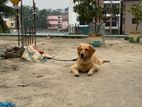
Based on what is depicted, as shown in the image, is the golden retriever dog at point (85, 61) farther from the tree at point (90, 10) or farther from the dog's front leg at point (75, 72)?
the tree at point (90, 10)

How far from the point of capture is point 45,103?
5.46m

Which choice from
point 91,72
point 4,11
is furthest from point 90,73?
point 4,11

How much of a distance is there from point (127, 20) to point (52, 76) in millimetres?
33889

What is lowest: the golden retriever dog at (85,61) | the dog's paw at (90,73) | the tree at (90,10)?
A: the dog's paw at (90,73)

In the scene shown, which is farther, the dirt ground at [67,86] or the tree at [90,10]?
the tree at [90,10]

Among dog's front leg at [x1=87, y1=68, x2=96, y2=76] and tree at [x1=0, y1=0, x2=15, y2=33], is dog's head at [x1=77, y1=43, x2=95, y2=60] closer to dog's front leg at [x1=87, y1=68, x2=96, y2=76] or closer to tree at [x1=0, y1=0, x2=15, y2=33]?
dog's front leg at [x1=87, y1=68, x2=96, y2=76]

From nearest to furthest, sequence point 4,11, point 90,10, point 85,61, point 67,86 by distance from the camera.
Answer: point 67,86, point 85,61, point 90,10, point 4,11

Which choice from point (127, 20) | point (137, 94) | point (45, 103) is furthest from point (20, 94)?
point (127, 20)

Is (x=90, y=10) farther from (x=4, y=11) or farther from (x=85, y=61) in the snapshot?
(x=4, y=11)

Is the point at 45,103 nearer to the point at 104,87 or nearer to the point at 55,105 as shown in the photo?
the point at 55,105

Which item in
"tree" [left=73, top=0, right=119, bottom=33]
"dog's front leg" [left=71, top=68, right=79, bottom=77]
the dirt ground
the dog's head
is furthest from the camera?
"tree" [left=73, top=0, right=119, bottom=33]

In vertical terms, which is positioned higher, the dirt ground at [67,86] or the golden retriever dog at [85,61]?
the golden retriever dog at [85,61]

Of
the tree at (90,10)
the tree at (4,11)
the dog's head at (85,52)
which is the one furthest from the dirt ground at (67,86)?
the tree at (4,11)

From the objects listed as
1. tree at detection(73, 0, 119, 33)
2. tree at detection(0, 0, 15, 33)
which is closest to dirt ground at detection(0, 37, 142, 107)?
tree at detection(73, 0, 119, 33)
